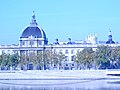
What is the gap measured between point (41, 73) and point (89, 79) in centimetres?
723

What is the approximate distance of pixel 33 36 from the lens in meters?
97.7

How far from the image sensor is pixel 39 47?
9688 centimetres

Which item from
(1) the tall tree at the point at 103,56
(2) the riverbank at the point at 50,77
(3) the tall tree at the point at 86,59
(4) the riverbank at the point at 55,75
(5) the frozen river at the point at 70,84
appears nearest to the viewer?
(5) the frozen river at the point at 70,84

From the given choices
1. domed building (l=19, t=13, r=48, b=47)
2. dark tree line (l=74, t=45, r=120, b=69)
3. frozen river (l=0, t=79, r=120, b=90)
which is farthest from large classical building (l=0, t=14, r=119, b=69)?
frozen river (l=0, t=79, r=120, b=90)

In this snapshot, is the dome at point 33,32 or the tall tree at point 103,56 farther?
the dome at point 33,32

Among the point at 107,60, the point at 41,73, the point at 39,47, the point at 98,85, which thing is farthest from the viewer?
the point at 39,47

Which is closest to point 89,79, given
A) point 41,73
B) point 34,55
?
point 41,73

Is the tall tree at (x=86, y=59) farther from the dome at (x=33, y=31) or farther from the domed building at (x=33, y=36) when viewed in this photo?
the dome at (x=33, y=31)

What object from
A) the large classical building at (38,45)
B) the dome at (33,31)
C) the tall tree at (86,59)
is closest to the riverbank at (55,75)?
the tall tree at (86,59)

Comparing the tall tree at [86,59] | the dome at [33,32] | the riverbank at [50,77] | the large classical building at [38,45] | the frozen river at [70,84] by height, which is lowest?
the frozen river at [70,84]

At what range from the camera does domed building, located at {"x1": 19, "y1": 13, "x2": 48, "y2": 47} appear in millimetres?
96938

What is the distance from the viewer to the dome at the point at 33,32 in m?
96.9

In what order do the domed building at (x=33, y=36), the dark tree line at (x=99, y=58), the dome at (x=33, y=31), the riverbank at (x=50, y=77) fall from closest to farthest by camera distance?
the riverbank at (x=50, y=77), the dark tree line at (x=99, y=58), the dome at (x=33, y=31), the domed building at (x=33, y=36)

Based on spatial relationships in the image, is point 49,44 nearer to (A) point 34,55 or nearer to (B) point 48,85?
(A) point 34,55
